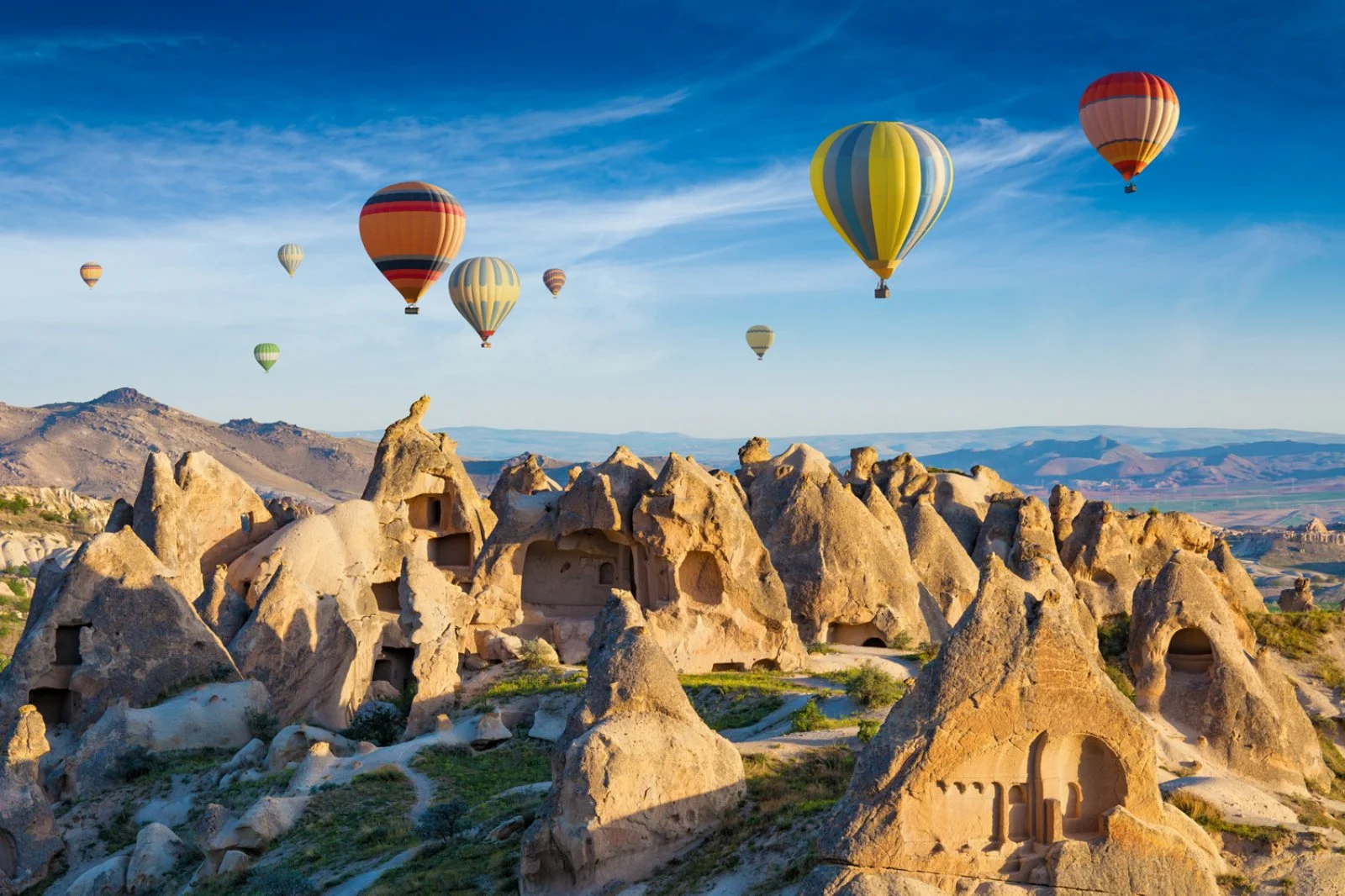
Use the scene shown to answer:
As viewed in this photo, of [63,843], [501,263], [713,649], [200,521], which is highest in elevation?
[501,263]

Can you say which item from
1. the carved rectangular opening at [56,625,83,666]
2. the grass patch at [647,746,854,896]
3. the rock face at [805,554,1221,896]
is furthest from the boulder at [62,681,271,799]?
the rock face at [805,554,1221,896]

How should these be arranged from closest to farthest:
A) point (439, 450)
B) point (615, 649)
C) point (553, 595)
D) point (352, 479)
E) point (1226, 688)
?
1. point (615, 649)
2. point (1226, 688)
3. point (553, 595)
4. point (439, 450)
5. point (352, 479)

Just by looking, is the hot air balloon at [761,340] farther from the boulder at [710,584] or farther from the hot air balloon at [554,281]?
the boulder at [710,584]

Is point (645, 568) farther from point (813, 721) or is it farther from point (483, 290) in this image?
point (483, 290)

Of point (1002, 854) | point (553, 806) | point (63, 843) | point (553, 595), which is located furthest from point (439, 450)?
point (1002, 854)

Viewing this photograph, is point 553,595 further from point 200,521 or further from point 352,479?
point 352,479

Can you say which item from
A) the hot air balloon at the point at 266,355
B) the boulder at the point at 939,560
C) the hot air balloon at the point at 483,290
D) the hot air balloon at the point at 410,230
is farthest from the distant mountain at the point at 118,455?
the boulder at the point at 939,560

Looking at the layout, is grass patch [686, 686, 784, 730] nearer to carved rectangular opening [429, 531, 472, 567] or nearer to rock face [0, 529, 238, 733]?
rock face [0, 529, 238, 733]
